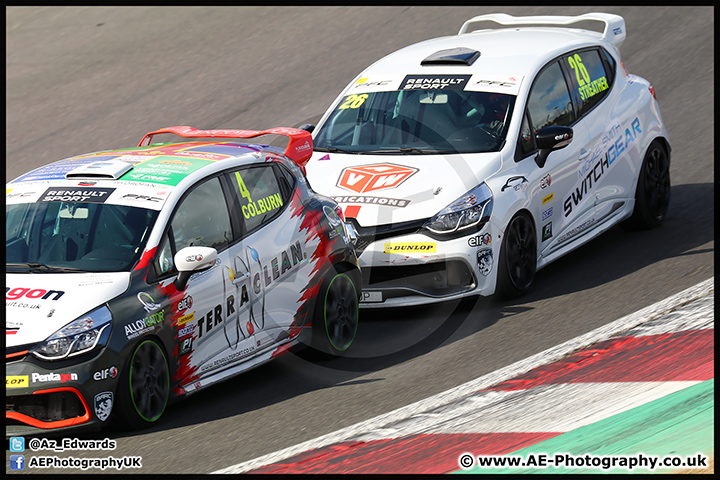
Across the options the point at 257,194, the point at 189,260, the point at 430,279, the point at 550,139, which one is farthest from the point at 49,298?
the point at 550,139

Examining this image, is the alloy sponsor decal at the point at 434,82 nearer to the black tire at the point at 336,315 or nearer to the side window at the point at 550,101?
the side window at the point at 550,101

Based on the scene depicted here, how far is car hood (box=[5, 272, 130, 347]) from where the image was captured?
18.4 ft

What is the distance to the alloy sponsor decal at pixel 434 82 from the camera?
910 centimetres

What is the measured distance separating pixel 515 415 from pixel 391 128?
387 centimetres

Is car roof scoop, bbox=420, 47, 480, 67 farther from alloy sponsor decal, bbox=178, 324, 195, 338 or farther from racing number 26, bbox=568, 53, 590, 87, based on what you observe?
alloy sponsor decal, bbox=178, 324, 195, 338

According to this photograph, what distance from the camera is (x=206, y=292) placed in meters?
6.39

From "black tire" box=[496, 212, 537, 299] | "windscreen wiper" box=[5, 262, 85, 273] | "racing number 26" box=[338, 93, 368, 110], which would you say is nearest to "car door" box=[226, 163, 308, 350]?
"windscreen wiper" box=[5, 262, 85, 273]

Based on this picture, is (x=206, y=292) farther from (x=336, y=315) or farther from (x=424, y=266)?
(x=424, y=266)

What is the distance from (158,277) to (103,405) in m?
0.88

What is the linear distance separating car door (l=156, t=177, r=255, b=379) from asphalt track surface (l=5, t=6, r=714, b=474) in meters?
0.34

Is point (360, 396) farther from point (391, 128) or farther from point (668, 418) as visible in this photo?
point (391, 128)

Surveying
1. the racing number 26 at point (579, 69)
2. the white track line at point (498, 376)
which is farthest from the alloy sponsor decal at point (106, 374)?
the racing number 26 at point (579, 69)

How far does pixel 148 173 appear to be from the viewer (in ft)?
22.0
